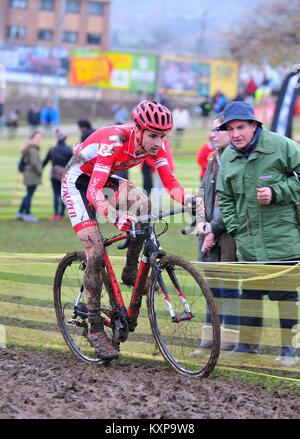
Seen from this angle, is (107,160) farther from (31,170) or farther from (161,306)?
(31,170)

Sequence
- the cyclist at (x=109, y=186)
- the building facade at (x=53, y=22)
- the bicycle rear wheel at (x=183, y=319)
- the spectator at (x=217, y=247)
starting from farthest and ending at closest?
1. the building facade at (x=53, y=22)
2. the spectator at (x=217, y=247)
3. the cyclist at (x=109, y=186)
4. the bicycle rear wheel at (x=183, y=319)

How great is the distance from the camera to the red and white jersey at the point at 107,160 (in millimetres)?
6770

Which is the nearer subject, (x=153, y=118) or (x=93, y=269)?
(x=153, y=118)

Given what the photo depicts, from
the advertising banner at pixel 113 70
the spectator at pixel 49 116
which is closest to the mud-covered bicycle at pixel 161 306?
the spectator at pixel 49 116

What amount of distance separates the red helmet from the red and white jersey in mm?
181

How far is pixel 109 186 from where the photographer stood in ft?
24.1

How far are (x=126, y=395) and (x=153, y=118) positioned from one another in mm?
2011

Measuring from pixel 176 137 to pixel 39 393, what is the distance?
76.3ft

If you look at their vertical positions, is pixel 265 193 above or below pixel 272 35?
below

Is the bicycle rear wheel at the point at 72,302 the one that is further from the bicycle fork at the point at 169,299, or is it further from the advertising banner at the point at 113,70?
the advertising banner at the point at 113,70

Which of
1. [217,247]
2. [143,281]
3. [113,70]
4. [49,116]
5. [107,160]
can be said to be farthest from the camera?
[113,70]

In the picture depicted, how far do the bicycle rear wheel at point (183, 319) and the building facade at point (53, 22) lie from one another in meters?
77.4

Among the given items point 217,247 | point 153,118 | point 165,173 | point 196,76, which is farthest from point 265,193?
point 196,76
